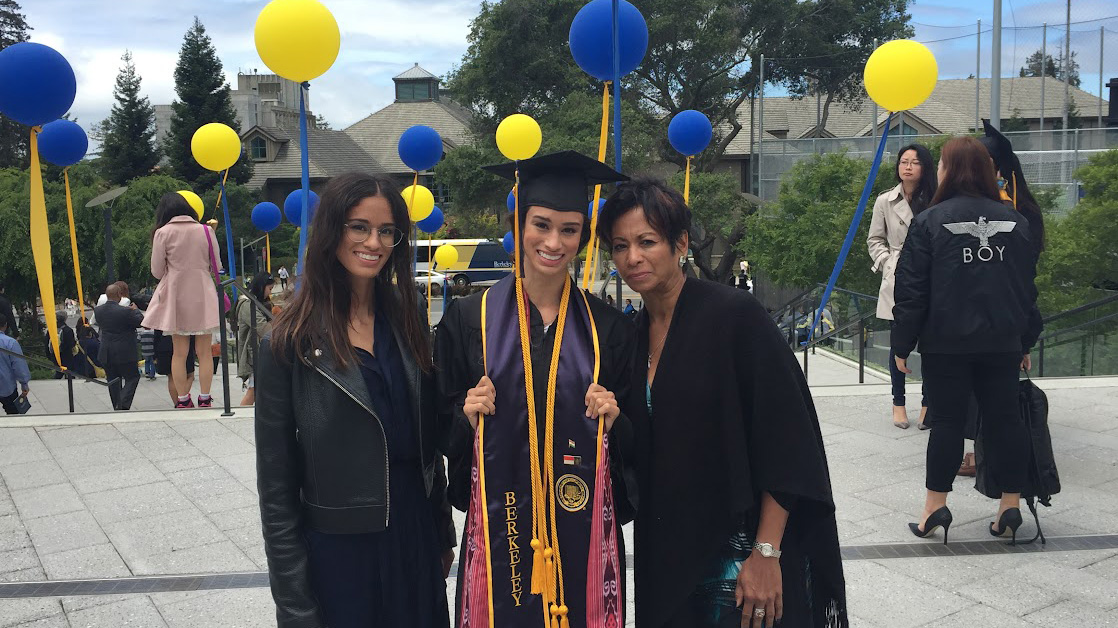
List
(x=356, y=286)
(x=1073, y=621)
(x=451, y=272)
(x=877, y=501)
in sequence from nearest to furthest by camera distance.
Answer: (x=356, y=286) → (x=1073, y=621) → (x=877, y=501) → (x=451, y=272)

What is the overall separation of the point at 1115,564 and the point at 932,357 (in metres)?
1.13

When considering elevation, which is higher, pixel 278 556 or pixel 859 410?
pixel 278 556

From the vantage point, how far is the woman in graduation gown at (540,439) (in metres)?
2.06

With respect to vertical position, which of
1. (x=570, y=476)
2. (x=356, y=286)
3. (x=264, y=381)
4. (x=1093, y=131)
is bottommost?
(x=570, y=476)

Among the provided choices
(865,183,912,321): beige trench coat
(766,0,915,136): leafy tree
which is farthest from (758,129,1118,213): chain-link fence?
(865,183,912,321): beige trench coat

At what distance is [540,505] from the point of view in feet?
6.84

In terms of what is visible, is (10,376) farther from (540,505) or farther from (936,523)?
(540,505)

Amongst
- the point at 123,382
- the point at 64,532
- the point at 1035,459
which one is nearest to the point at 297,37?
the point at 64,532

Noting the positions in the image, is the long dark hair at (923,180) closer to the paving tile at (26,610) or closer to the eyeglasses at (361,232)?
the eyeglasses at (361,232)

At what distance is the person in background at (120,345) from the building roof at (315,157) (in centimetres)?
3846

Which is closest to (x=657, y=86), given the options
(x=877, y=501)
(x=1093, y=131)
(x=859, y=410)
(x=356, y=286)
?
(x=1093, y=131)

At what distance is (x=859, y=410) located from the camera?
680 centimetres

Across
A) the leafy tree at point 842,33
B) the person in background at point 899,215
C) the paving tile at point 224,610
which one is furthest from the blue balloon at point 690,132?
the leafy tree at point 842,33

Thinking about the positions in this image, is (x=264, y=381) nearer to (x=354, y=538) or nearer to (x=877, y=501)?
(x=354, y=538)
